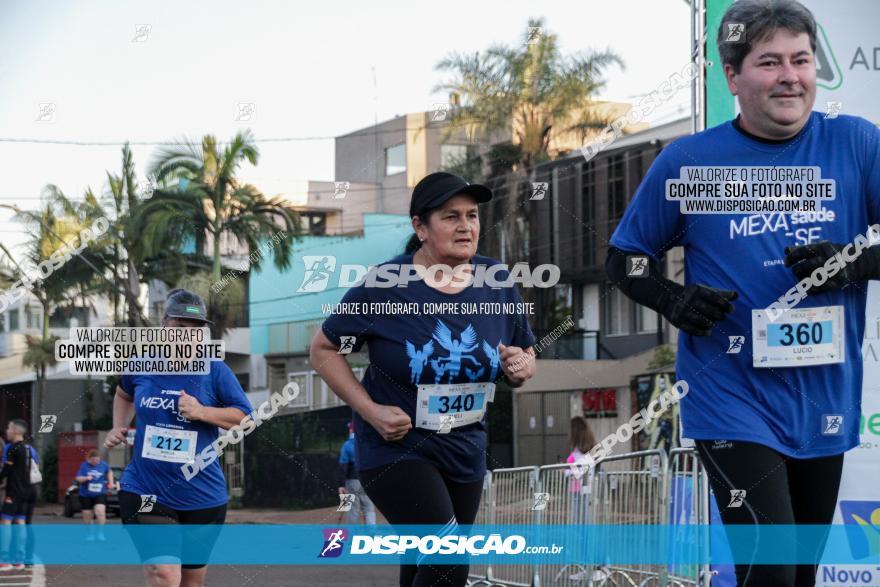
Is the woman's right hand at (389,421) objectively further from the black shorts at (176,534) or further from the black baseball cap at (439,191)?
the black shorts at (176,534)

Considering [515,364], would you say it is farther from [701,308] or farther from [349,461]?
[349,461]

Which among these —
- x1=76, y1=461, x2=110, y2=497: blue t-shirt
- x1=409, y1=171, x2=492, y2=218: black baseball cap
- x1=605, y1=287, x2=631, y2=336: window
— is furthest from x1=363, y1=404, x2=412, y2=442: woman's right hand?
x1=605, y1=287, x2=631, y2=336: window

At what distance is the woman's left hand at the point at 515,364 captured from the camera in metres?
4.77

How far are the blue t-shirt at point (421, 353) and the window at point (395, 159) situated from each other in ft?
115

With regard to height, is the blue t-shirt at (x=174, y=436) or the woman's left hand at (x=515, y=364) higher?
the woman's left hand at (x=515, y=364)

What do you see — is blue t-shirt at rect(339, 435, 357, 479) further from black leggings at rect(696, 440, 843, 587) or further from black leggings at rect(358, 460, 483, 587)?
black leggings at rect(696, 440, 843, 587)

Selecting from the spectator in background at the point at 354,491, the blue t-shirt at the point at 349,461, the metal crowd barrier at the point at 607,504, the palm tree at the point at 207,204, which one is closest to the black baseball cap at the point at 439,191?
the metal crowd barrier at the point at 607,504

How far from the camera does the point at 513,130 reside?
2986 cm

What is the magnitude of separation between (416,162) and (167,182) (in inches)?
623

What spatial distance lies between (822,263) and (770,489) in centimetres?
68

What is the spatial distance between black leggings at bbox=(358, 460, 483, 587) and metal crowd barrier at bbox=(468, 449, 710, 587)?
344 centimetres

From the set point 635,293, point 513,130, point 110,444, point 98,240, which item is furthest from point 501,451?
point 635,293

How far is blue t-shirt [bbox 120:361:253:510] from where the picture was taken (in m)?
6.42

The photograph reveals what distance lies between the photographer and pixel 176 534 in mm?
6301
